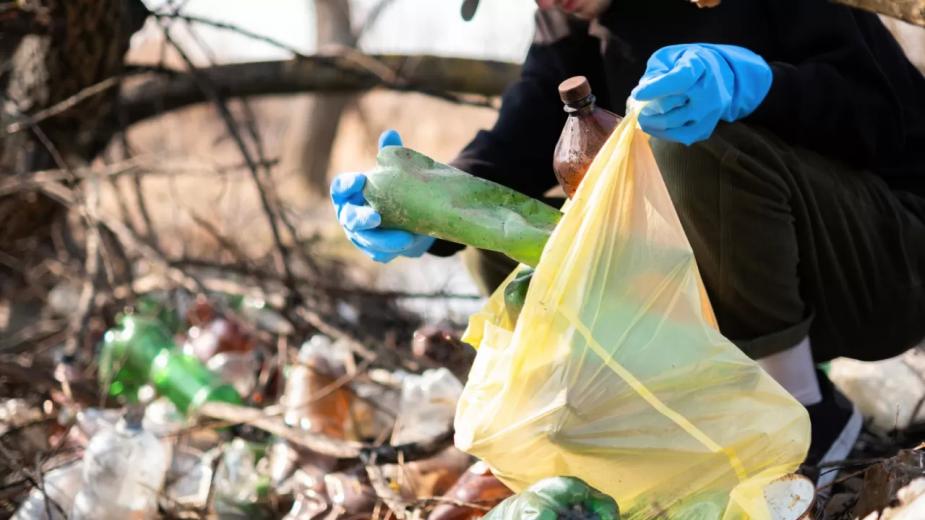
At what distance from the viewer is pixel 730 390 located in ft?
4.12

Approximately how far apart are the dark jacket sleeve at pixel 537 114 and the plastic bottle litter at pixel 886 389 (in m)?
0.71

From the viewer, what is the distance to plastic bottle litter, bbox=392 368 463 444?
198cm

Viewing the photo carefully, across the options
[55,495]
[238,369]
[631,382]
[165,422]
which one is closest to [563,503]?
[631,382]

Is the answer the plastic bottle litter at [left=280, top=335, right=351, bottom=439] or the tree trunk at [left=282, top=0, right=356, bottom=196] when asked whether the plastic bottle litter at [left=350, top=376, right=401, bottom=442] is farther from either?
the tree trunk at [left=282, top=0, right=356, bottom=196]

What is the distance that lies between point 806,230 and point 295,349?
1351 millimetres

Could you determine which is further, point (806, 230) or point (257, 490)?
point (257, 490)

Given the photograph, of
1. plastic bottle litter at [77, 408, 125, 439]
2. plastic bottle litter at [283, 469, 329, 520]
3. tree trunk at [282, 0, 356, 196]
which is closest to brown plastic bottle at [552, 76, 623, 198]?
plastic bottle litter at [283, 469, 329, 520]

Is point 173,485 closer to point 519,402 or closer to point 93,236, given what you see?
point 519,402

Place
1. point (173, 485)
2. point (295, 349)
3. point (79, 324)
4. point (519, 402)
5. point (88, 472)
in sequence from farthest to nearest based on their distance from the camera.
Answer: point (79, 324)
point (295, 349)
point (173, 485)
point (88, 472)
point (519, 402)

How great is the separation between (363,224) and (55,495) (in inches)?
30.4

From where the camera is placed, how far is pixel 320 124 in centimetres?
1127

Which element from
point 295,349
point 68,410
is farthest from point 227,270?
point 68,410

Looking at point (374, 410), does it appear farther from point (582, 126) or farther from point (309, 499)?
point (582, 126)

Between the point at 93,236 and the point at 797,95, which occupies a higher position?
the point at 797,95
